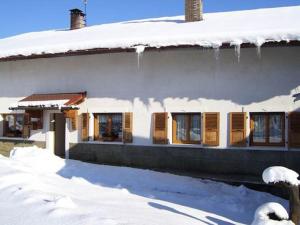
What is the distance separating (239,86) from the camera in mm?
11031

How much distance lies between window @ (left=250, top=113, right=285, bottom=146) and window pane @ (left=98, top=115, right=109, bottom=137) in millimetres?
4584

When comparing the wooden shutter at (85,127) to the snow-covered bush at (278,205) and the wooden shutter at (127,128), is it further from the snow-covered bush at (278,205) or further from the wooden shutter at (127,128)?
the snow-covered bush at (278,205)

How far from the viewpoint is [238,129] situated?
1098 centimetres

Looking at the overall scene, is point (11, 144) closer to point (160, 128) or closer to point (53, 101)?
point (53, 101)

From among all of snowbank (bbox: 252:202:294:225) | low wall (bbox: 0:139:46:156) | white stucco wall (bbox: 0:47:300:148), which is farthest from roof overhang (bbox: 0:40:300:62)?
snowbank (bbox: 252:202:294:225)

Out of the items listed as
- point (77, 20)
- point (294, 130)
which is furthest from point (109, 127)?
point (77, 20)

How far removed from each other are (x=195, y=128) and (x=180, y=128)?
460 millimetres

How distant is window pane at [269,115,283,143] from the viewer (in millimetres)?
10758

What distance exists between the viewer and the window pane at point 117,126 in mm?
12727

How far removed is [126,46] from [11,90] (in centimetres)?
556

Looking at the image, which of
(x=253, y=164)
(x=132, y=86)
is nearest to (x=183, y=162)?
(x=253, y=164)

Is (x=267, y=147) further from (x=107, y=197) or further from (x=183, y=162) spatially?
(x=107, y=197)

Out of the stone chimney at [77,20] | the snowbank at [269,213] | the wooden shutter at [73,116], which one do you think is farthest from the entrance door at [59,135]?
the snowbank at [269,213]

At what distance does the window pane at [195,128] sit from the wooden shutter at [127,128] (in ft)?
6.20
